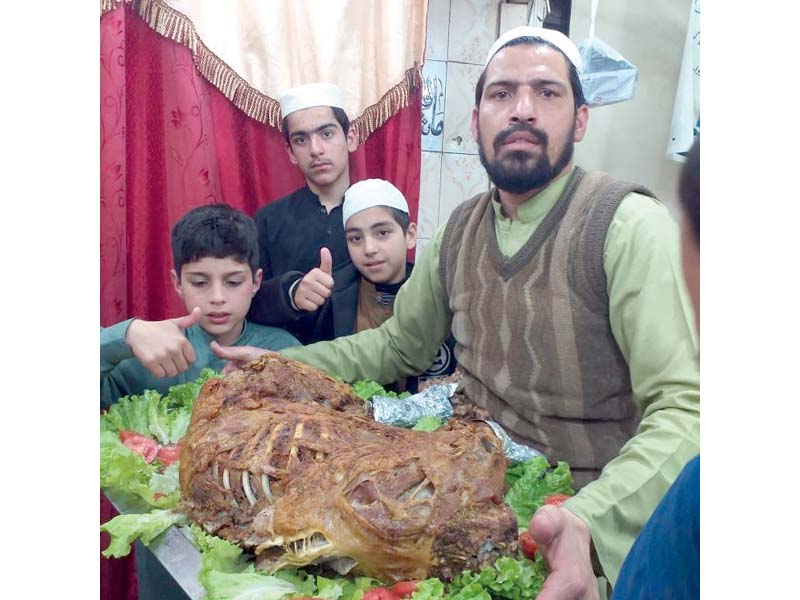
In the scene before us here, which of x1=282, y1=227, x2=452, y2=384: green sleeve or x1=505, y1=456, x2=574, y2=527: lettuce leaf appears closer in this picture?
x1=505, y1=456, x2=574, y2=527: lettuce leaf

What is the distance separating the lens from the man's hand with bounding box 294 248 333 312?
146cm

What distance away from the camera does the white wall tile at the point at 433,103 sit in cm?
135

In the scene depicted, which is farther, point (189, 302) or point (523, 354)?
point (189, 302)

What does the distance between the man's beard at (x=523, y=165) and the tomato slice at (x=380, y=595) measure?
25.8 inches

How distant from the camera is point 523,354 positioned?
1236 mm

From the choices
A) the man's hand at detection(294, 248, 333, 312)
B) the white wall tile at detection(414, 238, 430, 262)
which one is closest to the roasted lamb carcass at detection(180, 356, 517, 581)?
the man's hand at detection(294, 248, 333, 312)

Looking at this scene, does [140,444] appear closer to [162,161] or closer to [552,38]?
[162,161]

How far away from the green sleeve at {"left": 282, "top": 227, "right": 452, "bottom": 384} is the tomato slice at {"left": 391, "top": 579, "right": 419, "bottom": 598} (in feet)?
1.56

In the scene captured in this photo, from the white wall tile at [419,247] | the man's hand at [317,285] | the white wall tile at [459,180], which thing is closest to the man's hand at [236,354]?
the man's hand at [317,285]

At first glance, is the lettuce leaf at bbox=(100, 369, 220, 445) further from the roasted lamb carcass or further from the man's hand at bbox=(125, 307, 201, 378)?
the roasted lamb carcass

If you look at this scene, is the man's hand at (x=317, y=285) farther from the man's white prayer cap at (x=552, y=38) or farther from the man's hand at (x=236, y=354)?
the man's white prayer cap at (x=552, y=38)
